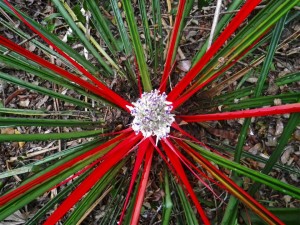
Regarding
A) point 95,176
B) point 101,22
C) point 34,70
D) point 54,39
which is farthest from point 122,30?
point 95,176

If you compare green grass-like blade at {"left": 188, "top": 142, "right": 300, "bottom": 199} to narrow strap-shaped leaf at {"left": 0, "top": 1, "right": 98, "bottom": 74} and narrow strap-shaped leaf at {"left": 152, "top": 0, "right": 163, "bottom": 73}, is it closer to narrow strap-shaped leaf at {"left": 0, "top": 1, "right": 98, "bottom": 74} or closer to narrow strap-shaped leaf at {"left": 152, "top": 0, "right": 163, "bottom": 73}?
narrow strap-shaped leaf at {"left": 152, "top": 0, "right": 163, "bottom": 73}

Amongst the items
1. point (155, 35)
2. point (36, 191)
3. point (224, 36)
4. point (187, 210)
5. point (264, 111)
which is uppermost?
point (155, 35)


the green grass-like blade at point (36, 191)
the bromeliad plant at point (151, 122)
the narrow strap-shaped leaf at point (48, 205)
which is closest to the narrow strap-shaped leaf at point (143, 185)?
the bromeliad plant at point (151, 122)

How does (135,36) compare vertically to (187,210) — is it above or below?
above

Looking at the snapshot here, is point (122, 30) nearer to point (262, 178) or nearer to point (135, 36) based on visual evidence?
point (135, 36)

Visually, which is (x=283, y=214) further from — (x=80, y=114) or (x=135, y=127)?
(x=80, y=114)

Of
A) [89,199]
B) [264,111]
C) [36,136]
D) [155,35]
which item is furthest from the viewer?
[155,35]

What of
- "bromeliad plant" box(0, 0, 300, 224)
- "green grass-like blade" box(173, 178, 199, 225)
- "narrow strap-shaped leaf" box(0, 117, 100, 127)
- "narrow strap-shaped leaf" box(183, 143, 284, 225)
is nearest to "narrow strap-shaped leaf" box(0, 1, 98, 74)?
"bromeliad plant" box(0, 0, 300, 224)

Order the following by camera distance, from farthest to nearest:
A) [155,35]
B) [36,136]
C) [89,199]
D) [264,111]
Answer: [155,35]
[89,199]
[36,136]
[264,111]
